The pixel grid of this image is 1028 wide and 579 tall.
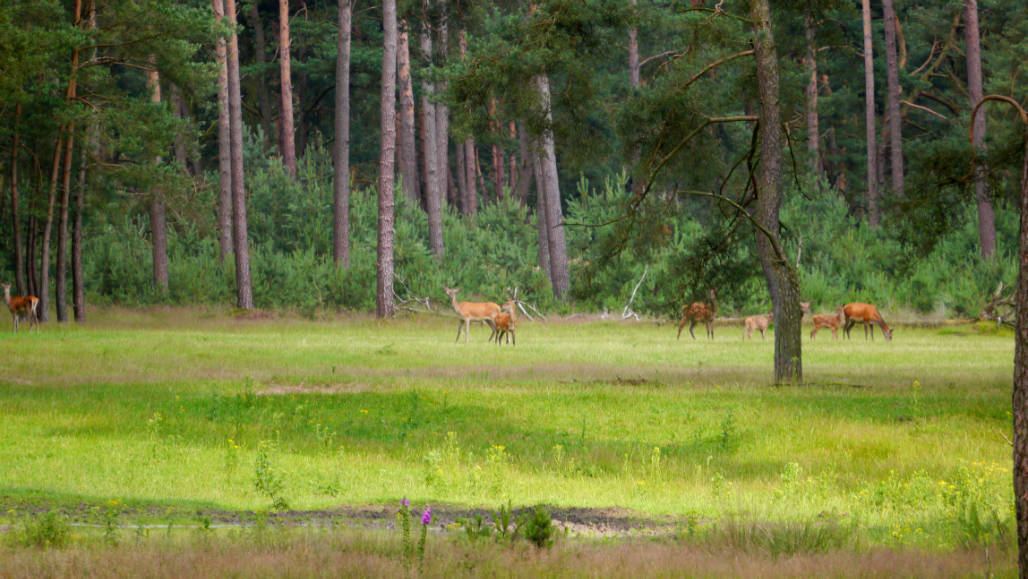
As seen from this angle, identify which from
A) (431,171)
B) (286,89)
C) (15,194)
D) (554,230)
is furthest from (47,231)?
(554,230)

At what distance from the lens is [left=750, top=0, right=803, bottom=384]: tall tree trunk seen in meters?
20.5

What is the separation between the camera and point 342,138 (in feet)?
A: 146

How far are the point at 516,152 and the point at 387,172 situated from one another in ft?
108

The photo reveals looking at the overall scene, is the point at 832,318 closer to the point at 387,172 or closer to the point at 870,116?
the point at 387,172

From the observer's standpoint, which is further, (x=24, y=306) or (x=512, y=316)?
(x=24, y=306)

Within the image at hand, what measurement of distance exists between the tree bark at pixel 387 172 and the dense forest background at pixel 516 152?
33 cm

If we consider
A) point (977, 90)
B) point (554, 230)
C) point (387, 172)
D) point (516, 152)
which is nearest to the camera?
point (387, 172)

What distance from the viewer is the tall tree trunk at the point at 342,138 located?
43.1 m

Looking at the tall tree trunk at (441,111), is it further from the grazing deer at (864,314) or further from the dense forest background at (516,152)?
the grazing deer at (864,314)

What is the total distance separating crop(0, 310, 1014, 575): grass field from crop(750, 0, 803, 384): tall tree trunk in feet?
2.81

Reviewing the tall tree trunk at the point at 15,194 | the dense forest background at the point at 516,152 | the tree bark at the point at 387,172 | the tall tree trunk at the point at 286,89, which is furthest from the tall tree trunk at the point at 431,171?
the tall tree trunk at the point at 15,194

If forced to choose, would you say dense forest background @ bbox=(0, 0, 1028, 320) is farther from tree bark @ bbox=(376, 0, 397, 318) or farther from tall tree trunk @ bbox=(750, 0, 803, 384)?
tall tree trunk @ bbox=(750, 0, 803, 384)

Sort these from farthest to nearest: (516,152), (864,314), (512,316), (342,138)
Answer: (516,152) < (342,138) < (864,314) < (512,316)

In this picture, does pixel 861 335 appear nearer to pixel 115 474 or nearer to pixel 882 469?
pixel 882 469
